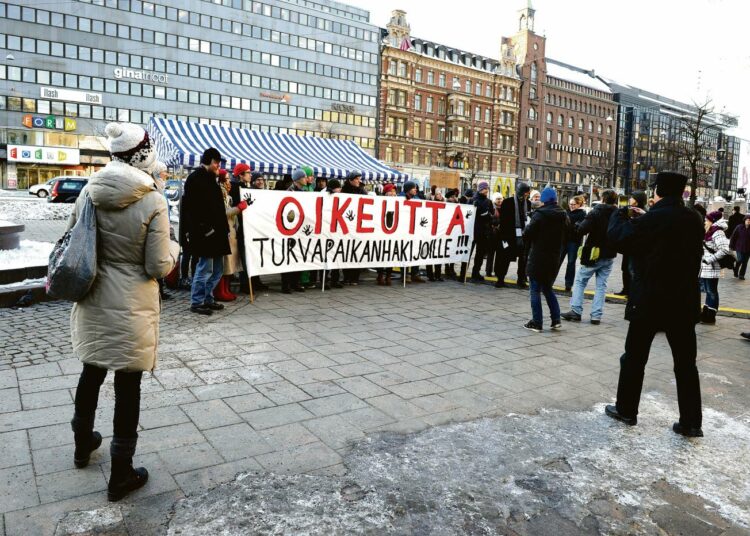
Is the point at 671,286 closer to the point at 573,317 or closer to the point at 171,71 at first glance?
the point at 573,317

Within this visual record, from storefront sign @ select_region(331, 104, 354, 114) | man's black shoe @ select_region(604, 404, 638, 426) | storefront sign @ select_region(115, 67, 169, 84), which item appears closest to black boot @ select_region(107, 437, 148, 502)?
man's black shoe @ select_region(604, 404, 638, 426)

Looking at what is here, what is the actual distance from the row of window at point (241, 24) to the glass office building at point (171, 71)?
11 cm

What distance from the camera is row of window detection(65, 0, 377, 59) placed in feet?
191

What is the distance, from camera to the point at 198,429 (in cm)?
385

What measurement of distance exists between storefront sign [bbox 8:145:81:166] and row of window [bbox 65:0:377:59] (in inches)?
610

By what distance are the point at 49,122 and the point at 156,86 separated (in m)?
10.7

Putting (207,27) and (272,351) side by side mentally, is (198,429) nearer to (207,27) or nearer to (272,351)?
(272,351)

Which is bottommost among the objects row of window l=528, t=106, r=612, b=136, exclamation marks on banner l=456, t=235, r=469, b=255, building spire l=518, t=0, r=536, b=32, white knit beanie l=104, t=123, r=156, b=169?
exclamation marks on banner l=456, t=235, r=469, b=255

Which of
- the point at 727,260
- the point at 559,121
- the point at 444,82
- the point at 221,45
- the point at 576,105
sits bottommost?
the point at 727,260

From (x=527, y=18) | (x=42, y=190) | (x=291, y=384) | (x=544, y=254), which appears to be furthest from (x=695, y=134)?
(x=527, y=18)

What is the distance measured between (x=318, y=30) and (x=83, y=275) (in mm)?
71035

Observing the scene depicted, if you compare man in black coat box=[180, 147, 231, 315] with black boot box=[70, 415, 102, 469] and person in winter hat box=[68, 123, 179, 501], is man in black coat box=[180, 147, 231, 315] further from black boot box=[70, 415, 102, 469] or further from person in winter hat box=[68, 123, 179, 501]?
person in winter hat box=[68, 123, 179, 501]

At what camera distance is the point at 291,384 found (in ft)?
15.9

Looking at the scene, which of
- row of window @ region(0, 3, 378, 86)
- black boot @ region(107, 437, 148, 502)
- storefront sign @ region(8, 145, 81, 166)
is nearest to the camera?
black boot @ region(107, 437, 148, 502)
